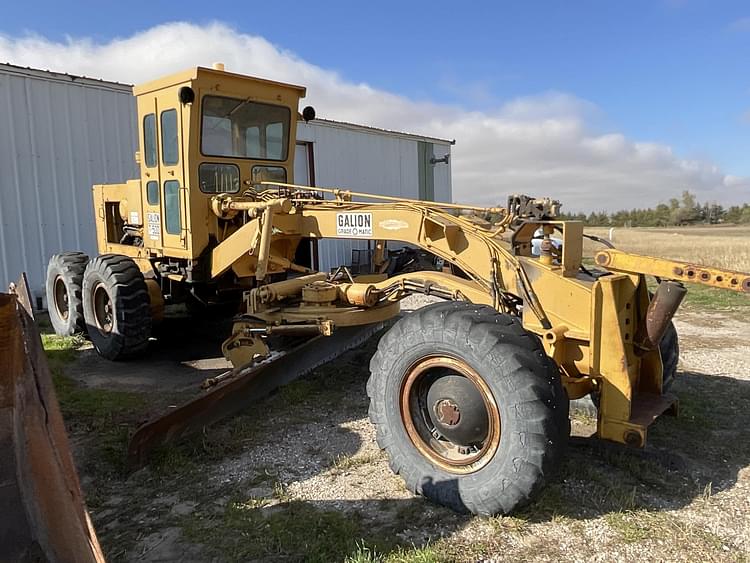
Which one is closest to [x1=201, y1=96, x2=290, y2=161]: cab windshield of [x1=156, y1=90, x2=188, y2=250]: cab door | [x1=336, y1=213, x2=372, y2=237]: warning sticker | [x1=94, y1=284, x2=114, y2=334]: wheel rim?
[x1=156, y1=90, x2=188, y2=250]: cab door

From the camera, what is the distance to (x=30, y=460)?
2791 mm

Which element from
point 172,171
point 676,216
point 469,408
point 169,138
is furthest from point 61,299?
point 676,216

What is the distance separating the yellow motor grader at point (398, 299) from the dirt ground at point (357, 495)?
0.23m

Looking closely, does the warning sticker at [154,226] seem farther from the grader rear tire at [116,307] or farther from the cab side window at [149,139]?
the cab side window at [149,139]

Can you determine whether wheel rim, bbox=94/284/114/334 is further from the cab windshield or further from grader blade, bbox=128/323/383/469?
grader blade, bbox=128/323/383/469

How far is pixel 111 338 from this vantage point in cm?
677

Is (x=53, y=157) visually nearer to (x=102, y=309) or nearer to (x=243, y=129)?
(x=102, y=309)

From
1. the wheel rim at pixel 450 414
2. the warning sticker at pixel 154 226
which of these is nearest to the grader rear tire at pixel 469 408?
the wheel rim at pixel 450 414

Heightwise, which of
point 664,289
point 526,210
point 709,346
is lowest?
point 709,346

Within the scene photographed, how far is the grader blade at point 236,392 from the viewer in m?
4.10

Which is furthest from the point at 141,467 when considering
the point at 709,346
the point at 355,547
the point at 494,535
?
the point at 709,346

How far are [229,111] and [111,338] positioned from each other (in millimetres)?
2802

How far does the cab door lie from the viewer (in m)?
6.27

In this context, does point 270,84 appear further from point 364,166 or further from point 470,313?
point 364,166
